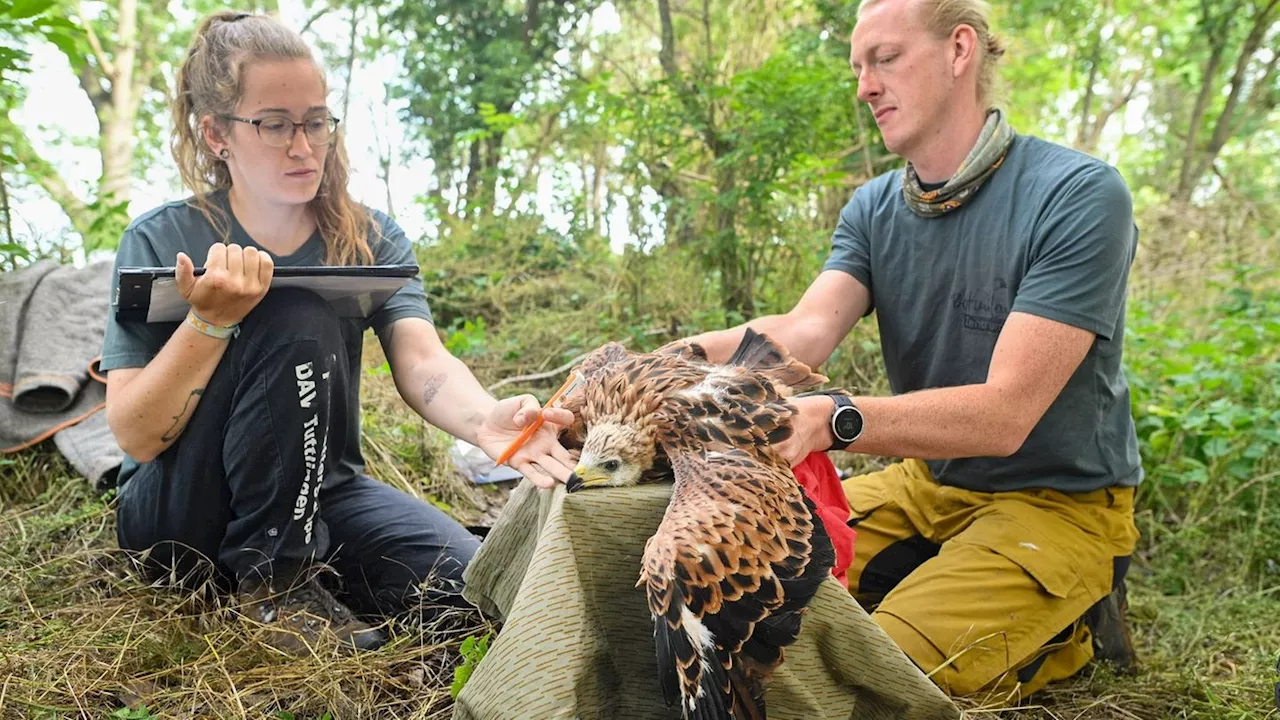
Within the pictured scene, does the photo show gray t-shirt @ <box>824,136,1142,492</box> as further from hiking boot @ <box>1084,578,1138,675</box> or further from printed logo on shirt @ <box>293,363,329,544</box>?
printed logo on shirt @ <box>293,363,329,544</box>

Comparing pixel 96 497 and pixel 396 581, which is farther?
pixel 96 497

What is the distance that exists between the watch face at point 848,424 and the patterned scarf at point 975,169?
1141 millimetres

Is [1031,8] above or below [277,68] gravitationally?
above

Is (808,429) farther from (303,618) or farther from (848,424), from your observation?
(303,618)

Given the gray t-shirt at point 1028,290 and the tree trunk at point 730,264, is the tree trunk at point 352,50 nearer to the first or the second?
the tree trunk at point 730,264

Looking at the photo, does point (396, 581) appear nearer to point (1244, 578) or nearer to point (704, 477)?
point (704, 477)

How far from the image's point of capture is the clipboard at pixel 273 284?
86.7 inches

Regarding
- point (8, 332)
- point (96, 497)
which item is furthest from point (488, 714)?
point (8, 332)

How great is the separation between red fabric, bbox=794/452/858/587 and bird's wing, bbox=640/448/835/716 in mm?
187

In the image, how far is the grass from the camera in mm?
2268

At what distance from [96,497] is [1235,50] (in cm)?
933

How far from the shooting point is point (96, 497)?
10.9ft

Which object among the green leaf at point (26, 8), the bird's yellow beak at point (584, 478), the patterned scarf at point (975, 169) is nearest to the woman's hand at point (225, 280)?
the bird's yellow beak at point (584, 478)

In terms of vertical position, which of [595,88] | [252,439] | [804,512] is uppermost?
[595,88]
